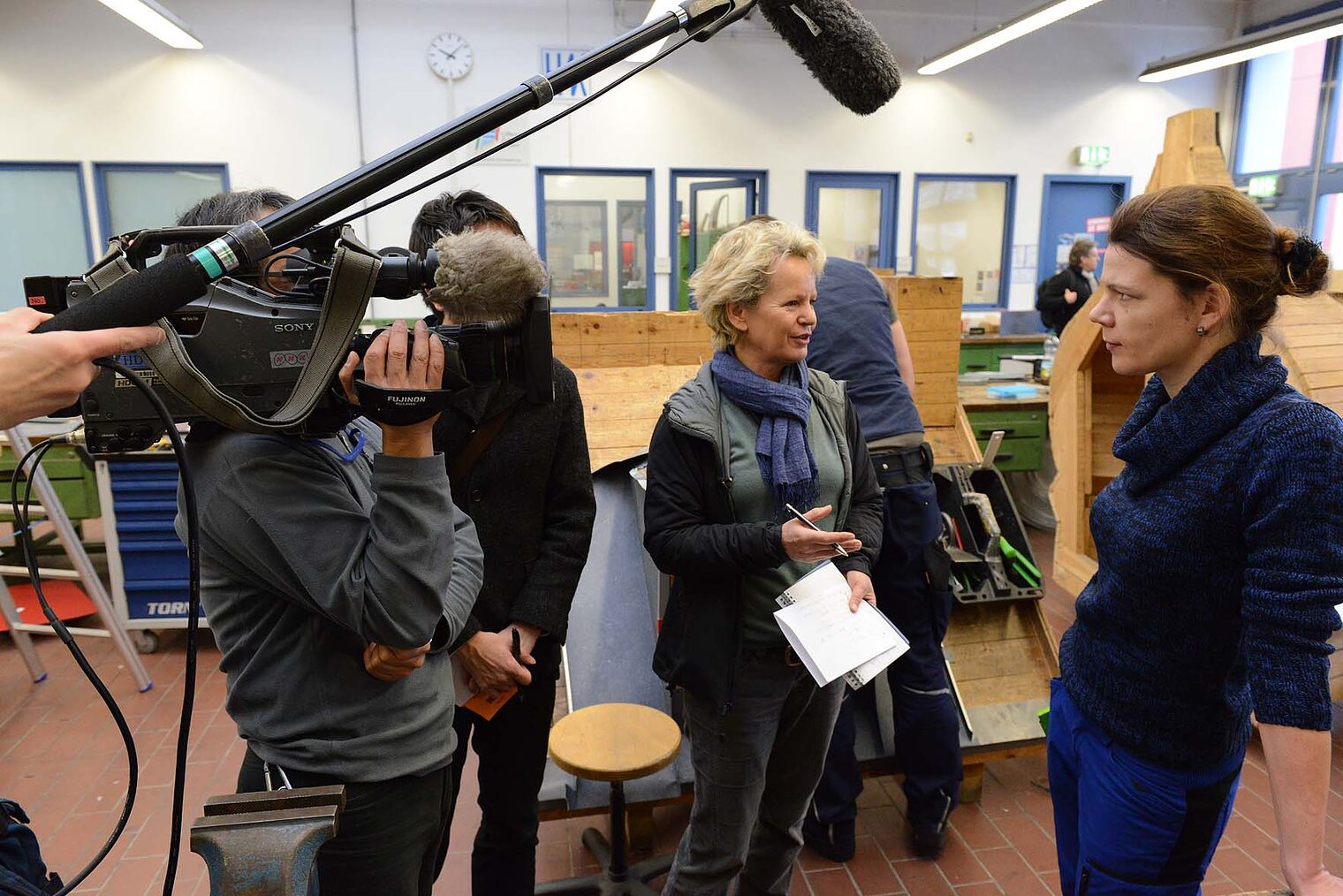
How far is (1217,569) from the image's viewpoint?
1224mm

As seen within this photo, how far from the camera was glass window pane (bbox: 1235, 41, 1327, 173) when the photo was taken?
8.87 m

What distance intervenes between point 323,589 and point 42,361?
43cm

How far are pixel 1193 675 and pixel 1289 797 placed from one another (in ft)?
0.68

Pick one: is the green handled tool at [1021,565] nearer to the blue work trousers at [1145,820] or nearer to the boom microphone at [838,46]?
the blue work trousers at [1145,820]

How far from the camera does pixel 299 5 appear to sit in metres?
7.57

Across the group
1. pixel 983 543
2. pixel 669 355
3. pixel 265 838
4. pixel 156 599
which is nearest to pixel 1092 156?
pixel 669 355

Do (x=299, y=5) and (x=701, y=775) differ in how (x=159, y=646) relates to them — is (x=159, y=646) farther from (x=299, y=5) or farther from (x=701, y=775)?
(x=299, y=5)

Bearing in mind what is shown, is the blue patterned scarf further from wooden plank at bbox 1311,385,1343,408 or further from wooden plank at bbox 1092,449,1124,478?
wooden plank at bbox 1092,449,1124,478

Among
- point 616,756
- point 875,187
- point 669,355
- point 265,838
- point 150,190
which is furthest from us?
point 875,187

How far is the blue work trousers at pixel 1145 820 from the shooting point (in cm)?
129

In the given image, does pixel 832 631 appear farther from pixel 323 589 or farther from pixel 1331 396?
pixel 1331 396

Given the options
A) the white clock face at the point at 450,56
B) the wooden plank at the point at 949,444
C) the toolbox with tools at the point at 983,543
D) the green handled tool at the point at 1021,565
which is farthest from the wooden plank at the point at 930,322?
the white clock face at the point at 450,56

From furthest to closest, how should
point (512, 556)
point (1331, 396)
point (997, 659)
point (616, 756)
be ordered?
point (997, 659) < point (1331, 396) < point (616, 756) < point (512, 556)

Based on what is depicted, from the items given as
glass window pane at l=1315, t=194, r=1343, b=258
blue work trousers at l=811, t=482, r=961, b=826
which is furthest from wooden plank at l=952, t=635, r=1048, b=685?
glass window pane at l=1315, t=194, r=1343, b=258
